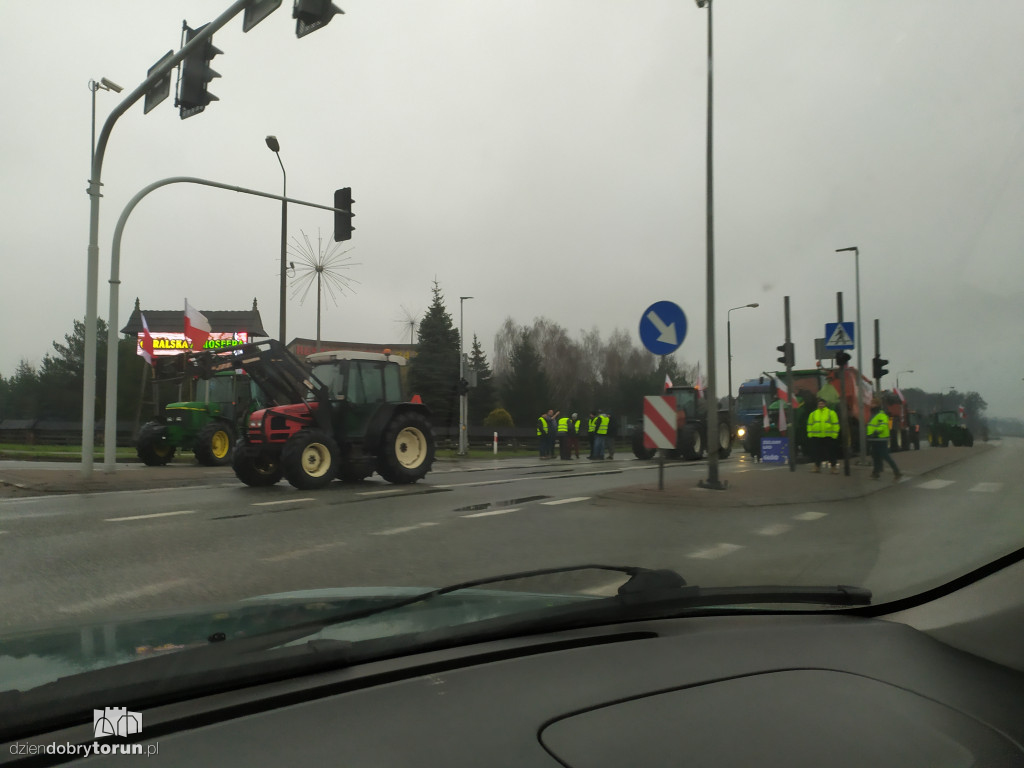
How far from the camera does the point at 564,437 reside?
15.9 meters

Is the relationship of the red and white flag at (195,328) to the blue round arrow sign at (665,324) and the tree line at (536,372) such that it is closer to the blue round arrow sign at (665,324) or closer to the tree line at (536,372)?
the tree line at (536,372)

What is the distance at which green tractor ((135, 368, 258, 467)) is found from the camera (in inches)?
754

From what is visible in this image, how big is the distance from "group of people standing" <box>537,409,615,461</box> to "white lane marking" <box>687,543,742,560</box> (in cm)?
370

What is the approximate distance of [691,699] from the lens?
81.8 inches

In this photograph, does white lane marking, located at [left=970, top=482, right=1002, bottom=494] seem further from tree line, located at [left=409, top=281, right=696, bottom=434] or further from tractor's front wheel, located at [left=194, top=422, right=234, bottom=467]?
tractor's front wheel, located at [left=194, top=422, right=234, bottom=467]

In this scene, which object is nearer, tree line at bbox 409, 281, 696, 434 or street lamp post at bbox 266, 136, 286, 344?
tree line at bbox 409, 281, 696, 434

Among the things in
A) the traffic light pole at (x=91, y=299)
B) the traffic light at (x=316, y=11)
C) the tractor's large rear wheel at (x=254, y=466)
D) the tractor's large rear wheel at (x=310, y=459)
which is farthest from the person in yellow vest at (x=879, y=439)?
the traffic light pole at (x=91, y=299)

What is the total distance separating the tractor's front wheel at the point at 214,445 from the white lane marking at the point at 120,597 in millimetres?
14557

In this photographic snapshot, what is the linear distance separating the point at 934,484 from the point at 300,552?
202 inches

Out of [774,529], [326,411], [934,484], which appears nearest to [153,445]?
[326,411]

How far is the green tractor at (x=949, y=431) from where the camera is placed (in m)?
3.94

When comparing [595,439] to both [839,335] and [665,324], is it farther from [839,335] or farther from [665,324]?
[839,335]

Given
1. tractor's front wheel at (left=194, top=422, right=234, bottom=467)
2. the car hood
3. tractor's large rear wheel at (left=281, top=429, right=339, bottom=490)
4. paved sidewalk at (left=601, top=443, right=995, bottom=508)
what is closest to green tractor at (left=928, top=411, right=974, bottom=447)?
paved sidewalk at (left=601, top=443, right=995, bottom=508)

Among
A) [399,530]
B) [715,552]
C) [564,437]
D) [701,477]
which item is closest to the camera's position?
[715,552]
